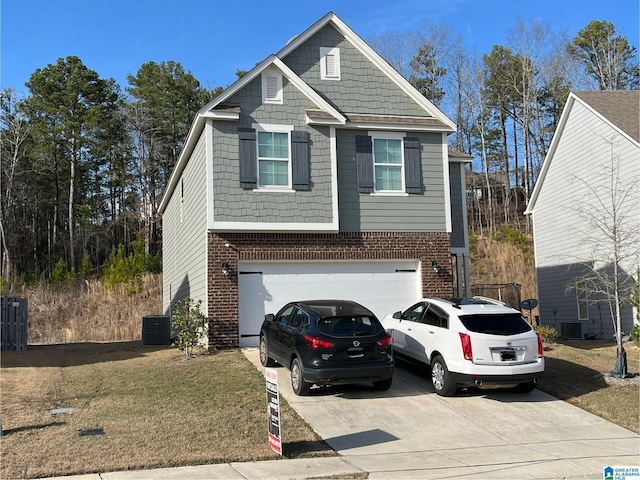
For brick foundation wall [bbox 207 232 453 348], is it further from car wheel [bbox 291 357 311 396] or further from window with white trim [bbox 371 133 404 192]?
car wheel [bbox 291 357 311 396]

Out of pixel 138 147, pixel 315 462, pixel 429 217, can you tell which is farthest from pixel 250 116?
pixel 138 147

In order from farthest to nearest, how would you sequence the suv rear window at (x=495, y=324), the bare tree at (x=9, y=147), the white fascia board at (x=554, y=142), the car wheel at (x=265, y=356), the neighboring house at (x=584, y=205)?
the bare tree at (x=9, y=147), the white fascia board at (x=554, y=142), the neighboring house at (x=584, y=205), the car wheel at (x=265, y=356), the suv rear window at (x=495, y=324)

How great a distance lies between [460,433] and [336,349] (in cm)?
248

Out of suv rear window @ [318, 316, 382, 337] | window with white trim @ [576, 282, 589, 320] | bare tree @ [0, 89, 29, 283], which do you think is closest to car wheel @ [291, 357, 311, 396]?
suv rear window @ [318, 316, 382, 337]

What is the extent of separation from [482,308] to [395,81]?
341 inches

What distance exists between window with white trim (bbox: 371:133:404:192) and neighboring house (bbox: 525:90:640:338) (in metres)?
6.24

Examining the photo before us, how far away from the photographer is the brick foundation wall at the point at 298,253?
15.6 m

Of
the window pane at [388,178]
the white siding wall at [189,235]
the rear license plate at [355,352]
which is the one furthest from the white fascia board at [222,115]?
the rear license plate at [355,352]

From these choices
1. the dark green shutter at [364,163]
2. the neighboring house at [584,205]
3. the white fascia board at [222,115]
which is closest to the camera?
the white fascia board at [222,115]

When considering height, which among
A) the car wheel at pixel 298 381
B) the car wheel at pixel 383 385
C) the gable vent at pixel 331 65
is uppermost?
the gable vent at pixel 331 65

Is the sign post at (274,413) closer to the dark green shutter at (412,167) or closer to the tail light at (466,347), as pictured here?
the tail light at (466,347)

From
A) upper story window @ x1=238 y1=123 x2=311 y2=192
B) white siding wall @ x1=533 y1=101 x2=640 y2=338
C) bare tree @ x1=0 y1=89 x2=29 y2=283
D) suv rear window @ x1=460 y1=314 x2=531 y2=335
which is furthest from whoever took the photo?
bare tree @ x1=0 y1=89 x2=29 y2=283

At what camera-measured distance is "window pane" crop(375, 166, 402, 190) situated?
56.2 feet

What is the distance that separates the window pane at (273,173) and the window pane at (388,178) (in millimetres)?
2665
